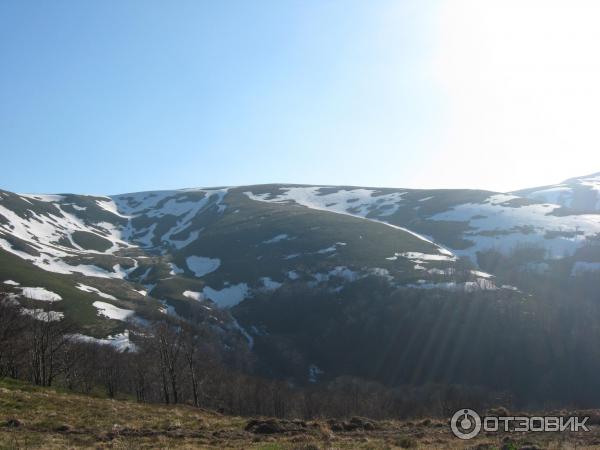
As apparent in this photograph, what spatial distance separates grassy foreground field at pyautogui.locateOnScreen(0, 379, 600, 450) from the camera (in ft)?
60.7

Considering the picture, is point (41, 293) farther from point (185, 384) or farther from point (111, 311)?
point (185, 384)

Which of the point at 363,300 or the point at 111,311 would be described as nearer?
the point at 111,311

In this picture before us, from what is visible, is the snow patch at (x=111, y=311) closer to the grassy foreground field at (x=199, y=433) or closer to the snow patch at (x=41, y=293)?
the snow patch at (x=41, y=293)

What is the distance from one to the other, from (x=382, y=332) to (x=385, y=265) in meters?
35.8

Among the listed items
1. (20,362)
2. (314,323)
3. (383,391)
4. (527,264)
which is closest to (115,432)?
(20,362)

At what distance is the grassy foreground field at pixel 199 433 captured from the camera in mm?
18500

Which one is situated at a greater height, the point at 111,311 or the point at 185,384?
the point at 111,311

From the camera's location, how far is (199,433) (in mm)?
22594

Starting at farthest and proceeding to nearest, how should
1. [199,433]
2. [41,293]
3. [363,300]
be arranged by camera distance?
[363,300] < [41,293] < [199,433]

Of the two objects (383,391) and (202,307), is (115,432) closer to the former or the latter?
(383,391)

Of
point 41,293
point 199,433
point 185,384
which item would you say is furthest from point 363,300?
point 199,433

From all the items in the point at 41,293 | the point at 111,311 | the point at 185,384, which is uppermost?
the point at 41,293

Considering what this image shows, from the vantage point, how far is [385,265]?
180 metres

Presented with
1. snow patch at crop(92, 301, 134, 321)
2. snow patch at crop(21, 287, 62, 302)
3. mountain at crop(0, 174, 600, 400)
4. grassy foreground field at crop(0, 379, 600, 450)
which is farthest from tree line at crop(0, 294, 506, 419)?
snow patch at crop(21, 287, 62, 302)
